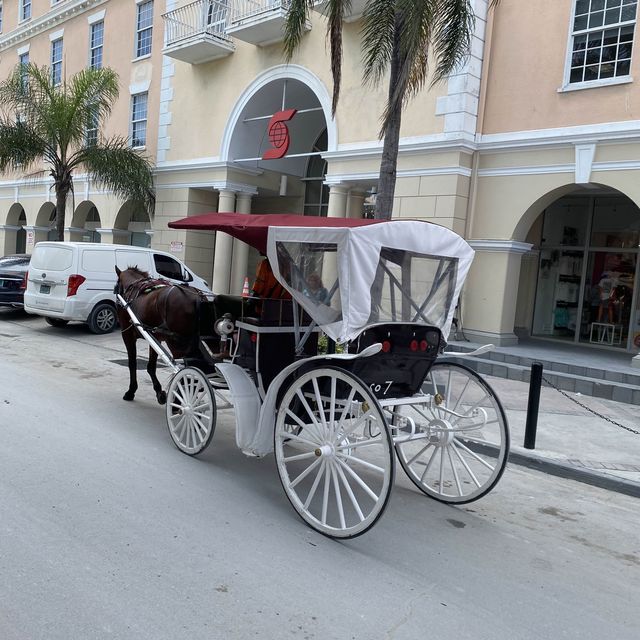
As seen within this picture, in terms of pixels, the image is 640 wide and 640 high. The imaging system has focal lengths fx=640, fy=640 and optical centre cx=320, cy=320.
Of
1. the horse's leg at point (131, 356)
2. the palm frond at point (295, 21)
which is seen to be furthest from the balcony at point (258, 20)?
the horse's leg at point (131, 356)

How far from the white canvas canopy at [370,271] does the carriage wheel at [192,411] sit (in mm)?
1459

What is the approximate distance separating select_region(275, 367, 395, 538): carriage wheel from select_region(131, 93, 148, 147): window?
1867cm

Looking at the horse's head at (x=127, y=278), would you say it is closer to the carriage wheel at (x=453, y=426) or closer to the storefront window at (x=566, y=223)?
the carriage wheel at (x=453, y=426)

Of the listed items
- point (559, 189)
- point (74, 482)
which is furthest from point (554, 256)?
point (74, 482)

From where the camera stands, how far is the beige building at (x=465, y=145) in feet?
40.0

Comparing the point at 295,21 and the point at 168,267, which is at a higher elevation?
the point at 295,21

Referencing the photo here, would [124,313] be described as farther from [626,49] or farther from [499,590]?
[626,49]

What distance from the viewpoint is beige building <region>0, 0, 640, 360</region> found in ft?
40.0

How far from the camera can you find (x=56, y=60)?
83.4 feet

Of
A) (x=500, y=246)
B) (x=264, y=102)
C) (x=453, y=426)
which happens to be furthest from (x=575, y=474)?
(x=264, y=102)

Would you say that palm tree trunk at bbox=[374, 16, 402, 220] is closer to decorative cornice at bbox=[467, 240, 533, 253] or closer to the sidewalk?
the sidewalk

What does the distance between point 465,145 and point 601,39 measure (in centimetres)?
305

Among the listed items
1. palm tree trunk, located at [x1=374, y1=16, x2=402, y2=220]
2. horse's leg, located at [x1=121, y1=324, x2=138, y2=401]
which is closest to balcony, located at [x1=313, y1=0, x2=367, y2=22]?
palm tree trunk, located at [x1=374, y1=16, x2=402, y2=220]

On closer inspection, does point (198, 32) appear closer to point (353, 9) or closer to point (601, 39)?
point (353, 9)
